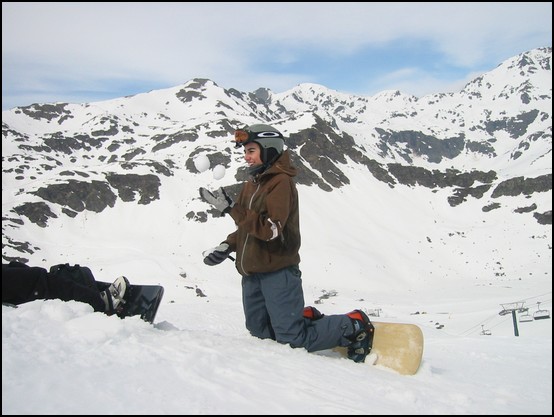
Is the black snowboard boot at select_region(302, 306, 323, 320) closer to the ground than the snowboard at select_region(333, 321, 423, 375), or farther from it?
farther from it

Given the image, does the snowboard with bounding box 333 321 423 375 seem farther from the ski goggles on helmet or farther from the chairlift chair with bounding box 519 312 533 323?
the chairlift chair with bounding box 519 312 533 323

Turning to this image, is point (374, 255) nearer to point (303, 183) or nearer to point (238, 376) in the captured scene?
point (303, 183)

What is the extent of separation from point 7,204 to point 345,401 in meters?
54.9

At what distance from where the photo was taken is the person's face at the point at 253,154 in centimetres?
461

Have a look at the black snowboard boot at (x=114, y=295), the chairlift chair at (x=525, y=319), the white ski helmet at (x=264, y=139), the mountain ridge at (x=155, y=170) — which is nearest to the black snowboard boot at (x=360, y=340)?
the white ski helmet at (x=264, y=139)

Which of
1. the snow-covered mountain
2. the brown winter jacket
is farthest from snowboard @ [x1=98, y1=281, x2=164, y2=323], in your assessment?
the snow-covered mountain

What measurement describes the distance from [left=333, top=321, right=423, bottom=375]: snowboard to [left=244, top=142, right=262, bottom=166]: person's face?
2.33m

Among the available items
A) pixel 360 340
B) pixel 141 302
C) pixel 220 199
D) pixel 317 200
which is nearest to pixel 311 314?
pixel 360 340

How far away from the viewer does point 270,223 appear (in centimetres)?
401

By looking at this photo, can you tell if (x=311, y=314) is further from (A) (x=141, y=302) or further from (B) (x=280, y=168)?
(A) (x=141, y=302)

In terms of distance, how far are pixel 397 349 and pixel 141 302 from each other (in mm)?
2796

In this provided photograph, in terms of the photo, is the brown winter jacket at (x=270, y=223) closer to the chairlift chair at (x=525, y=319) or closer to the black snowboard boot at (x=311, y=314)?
the black snowboard boot at (x=311, y=314)

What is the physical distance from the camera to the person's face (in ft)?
15.1

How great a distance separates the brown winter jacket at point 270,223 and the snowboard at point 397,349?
1.30m
